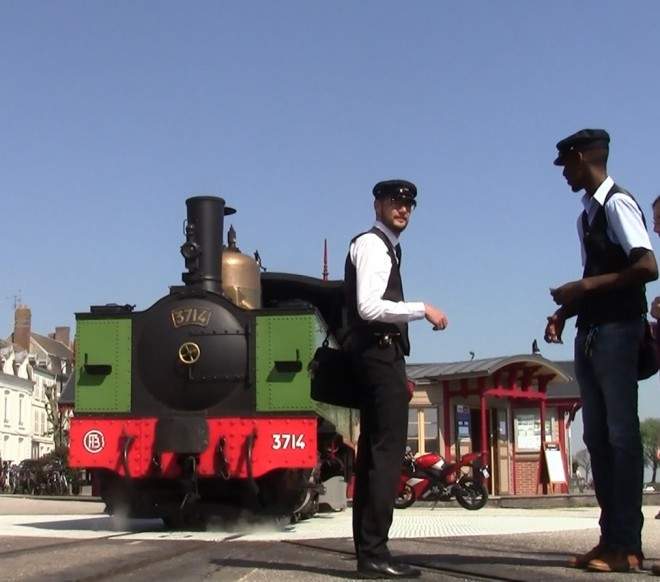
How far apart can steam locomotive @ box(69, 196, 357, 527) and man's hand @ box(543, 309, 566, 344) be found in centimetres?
500

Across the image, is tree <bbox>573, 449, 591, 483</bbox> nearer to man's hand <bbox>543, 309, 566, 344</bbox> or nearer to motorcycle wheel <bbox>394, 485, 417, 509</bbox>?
motorcycle wheel <bbox>394, 485, 417, 509</bbox>

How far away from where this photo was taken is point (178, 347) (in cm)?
1038

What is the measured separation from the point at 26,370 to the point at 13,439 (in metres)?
6.50

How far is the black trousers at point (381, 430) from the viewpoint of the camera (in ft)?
15.6

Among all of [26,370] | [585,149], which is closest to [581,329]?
[585,149]

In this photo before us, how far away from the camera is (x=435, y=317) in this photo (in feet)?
15.5

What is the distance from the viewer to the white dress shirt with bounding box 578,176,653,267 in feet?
15.5

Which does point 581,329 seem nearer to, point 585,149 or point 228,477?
point 585,149

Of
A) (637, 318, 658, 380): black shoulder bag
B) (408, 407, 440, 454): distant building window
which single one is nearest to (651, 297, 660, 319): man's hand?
(637, 318, 658, 380): black shoulder bag

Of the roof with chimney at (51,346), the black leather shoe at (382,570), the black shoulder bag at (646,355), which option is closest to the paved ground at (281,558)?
the black leather shoe at (382,570)

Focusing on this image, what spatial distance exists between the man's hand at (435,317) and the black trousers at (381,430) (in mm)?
241

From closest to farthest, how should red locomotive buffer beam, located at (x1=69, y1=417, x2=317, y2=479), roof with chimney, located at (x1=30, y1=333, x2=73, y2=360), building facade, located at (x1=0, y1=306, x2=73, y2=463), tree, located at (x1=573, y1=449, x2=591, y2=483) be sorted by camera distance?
red locomotive buffer beam, located at (x1=69, y1=417, x2=317, y2=479)
tree, located at (x1=573, y1=449, x2=591, y2=483)
building facade, located at (x1=0, y1=306, x2=73, y2=463)
roof with chimney, located at (x1=30, y1=333, x2=73, y2=360)

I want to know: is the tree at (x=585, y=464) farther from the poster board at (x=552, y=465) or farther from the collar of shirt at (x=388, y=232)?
the collar of shirt at (x=388, y=232)

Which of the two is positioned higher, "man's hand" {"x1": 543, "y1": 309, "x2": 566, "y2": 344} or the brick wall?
"man's hand" {"x1": 543, "y1": 309, "x2": 566, "y2": 344}
